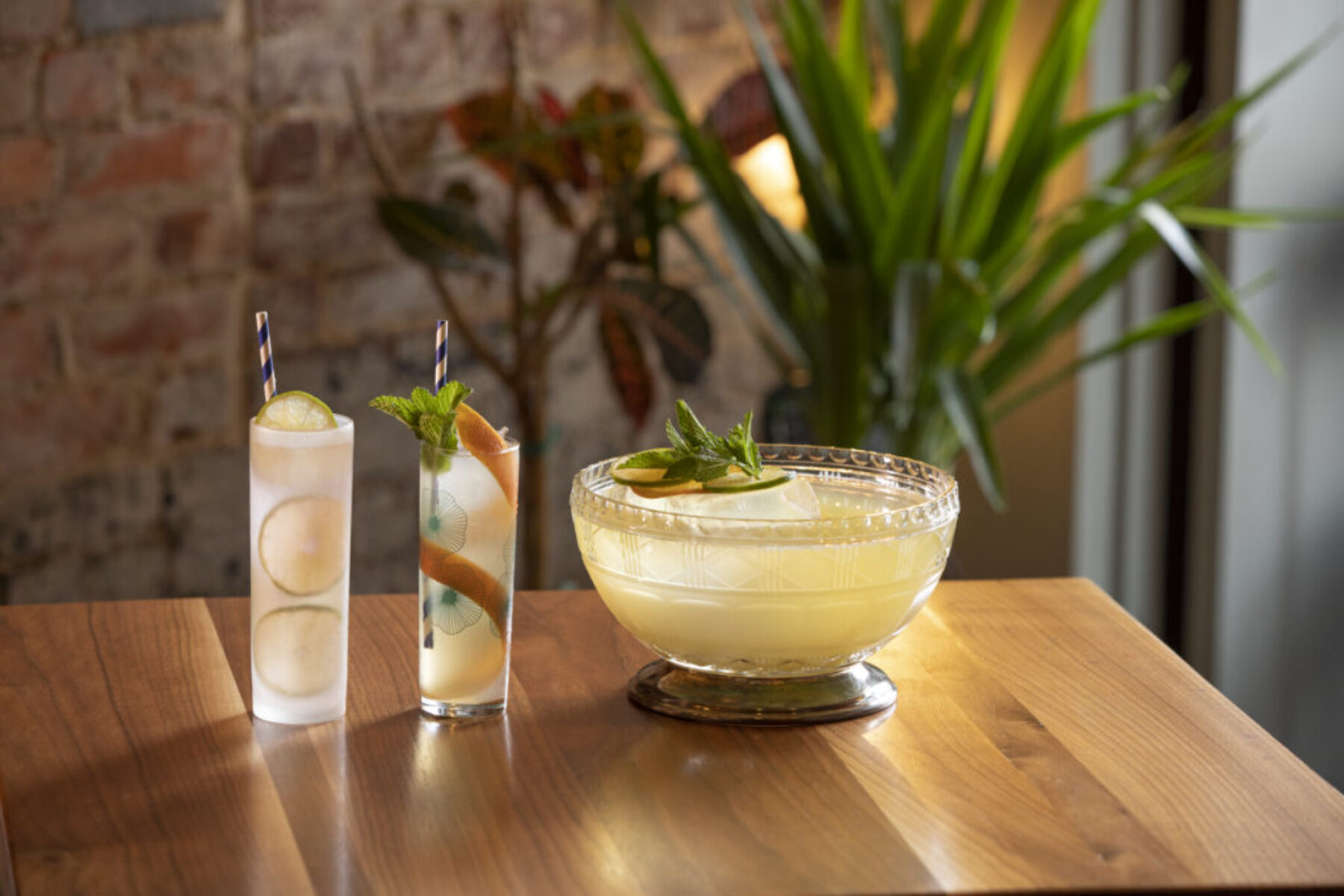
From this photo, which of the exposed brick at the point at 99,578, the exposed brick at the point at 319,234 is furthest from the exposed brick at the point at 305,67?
the exposed brick at the point at 99,578

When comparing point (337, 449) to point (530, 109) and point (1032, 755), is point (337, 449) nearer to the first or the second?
point (1032, 755)

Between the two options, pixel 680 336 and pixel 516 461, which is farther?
pixel 680 336

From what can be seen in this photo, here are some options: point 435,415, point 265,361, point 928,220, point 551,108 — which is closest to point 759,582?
point 435,415

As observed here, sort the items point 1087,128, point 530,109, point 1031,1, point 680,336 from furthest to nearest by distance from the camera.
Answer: point 1031,1 → point 530,109 → point 680,336 → point 1087,128

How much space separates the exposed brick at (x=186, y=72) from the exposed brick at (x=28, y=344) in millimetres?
347

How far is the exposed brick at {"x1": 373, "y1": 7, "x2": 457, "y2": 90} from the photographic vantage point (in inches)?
96.1

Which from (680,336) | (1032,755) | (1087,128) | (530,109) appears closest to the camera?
(1032,755)

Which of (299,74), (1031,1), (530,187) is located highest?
(1031,1)

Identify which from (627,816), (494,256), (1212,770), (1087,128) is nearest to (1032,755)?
(1212,770)

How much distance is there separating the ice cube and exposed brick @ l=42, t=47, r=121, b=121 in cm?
160

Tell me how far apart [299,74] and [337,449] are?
1623mm

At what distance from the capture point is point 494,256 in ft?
7.63

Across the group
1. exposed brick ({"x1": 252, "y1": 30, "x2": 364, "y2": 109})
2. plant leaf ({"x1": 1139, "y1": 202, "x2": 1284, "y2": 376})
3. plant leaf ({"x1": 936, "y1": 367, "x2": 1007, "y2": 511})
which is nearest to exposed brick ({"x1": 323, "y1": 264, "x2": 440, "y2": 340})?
exposed brick ({"x1": 252, "y1": 30, "x2": 364, "y2": 109})

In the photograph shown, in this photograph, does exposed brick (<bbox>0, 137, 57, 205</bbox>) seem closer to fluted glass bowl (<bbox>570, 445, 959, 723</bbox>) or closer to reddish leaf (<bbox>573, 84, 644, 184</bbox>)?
reddish leaf (<bbox>573, 84, 644, 184</bbox>)
